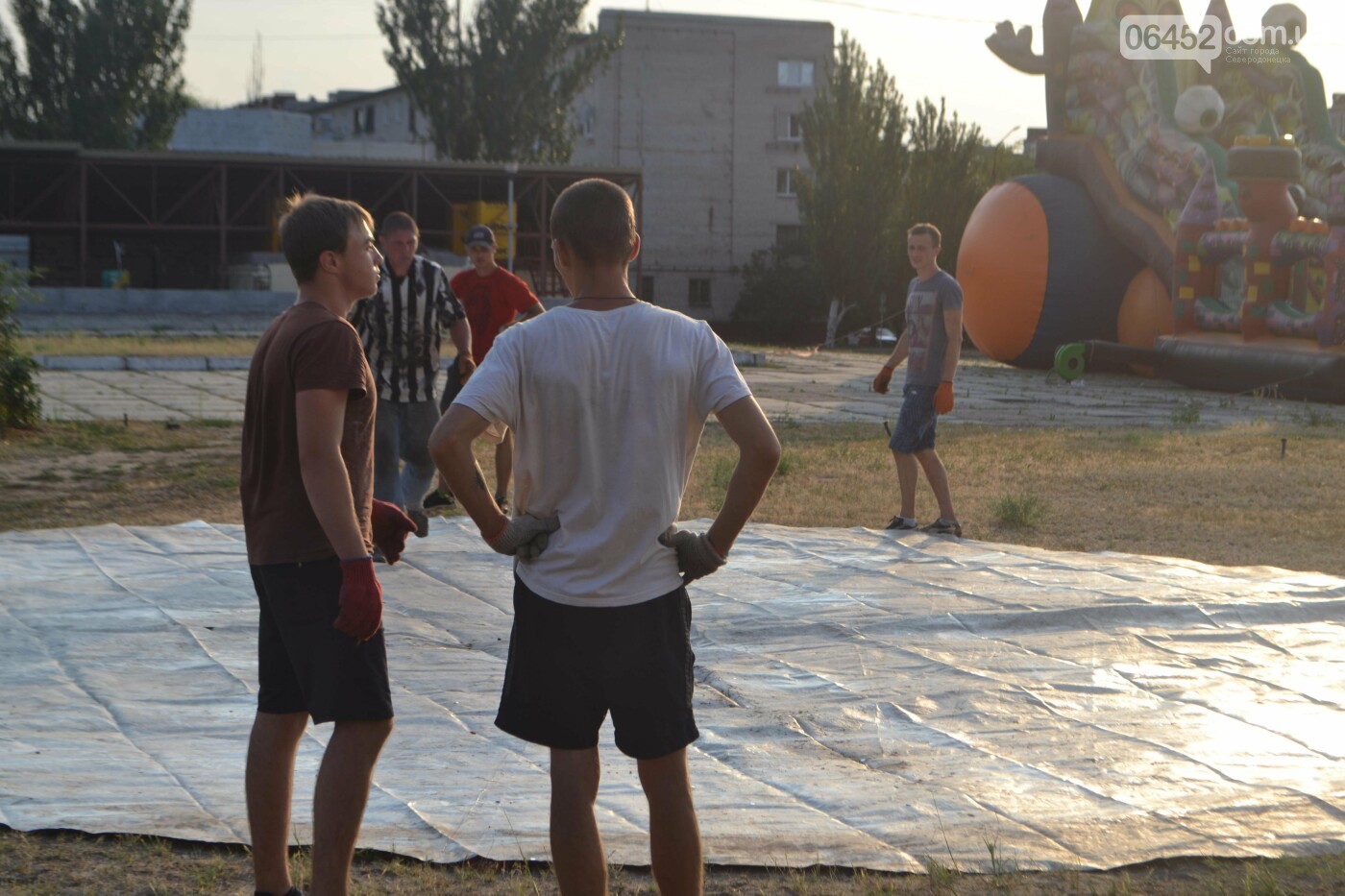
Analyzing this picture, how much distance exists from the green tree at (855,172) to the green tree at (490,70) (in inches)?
328

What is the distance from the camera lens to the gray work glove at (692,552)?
3258 millimetres

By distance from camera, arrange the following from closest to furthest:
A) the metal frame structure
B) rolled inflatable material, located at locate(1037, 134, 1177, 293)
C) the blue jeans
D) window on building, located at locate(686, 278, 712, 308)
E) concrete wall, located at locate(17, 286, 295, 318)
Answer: the blue jeans < rolled inflatable material, located at locate(1037, 134, 1177, 293) < concrete wall, located at locate(17, 286, 295, 318) < the metal frame structure < window on building, located at locate(686, 278, 712, 308)

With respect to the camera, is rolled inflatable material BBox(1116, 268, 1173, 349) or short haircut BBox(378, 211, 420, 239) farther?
rolled inflatable material BBox(1116, 268, 1173, 349)

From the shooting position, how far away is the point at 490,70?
4759cm

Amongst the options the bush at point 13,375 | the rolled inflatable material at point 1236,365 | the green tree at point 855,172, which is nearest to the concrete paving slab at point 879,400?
the rolled inflatable material at point 1236,365

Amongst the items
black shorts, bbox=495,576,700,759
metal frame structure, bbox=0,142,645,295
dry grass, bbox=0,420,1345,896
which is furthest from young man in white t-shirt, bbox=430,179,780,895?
metal frame structure, bbox=0,142,645,295

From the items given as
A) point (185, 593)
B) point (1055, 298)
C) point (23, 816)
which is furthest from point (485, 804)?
point (1055, 298)

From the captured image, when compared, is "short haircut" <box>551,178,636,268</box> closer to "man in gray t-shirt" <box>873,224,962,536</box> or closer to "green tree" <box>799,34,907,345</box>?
"man in gray t-shirt" <box>873,224,962,536</box>

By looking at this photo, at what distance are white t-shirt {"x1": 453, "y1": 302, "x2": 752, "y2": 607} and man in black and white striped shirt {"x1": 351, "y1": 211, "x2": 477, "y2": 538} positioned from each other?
16.6 feet

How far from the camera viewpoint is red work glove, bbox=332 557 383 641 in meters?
3.30

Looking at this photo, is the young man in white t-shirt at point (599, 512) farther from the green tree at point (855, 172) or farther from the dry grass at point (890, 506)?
the green tree at point (855, 172)

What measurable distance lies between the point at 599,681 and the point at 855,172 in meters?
44.5

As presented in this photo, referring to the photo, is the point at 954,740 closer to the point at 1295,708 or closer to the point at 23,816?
the point at 1295,708

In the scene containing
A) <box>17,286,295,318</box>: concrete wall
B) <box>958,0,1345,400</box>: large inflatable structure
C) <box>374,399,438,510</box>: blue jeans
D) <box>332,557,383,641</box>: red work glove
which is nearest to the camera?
<box>332,557,383,641</box>: red work glove
